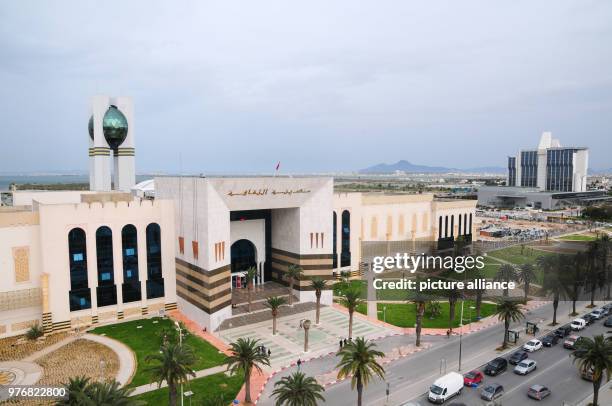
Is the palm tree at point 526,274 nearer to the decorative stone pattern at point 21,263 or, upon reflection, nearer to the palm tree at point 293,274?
the palm tree at point 293,274

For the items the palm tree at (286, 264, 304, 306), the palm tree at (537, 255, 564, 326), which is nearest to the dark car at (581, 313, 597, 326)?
the palm tree at (537, 255, 564, 326)

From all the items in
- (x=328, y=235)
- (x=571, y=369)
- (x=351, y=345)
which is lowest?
(x=571, y=369)

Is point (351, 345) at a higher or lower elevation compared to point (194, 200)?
lower

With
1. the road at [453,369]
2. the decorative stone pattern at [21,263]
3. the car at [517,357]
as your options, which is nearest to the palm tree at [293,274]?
the road at [453,369]

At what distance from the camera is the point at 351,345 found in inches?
1207

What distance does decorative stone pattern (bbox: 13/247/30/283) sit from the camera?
4547 cm

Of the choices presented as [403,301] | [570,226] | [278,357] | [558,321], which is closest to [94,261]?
[278,357]

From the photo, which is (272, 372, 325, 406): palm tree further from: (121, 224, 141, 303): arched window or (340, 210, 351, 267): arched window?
(340, 210, 351, 267): arched window

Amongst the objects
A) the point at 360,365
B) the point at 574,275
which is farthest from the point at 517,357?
the point at 360,365

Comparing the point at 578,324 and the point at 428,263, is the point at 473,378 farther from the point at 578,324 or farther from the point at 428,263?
the point at 428,263

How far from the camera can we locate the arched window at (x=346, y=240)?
6862 centimetres

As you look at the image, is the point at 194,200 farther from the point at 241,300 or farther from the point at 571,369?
the point at 571,369

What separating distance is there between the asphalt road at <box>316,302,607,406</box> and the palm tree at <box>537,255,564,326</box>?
286 inches

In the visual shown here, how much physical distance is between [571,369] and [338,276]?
3491 centimetres
